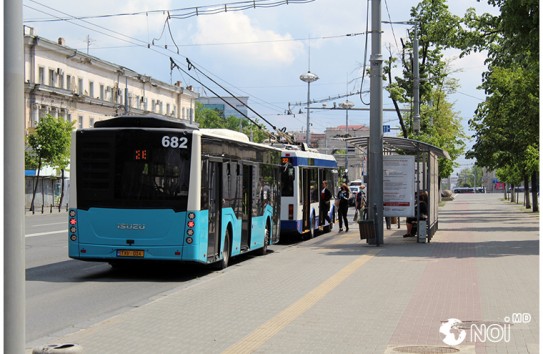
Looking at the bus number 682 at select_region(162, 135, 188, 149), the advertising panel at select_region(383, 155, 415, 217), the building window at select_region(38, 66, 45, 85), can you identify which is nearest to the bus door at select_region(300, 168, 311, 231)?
the advertising panel at select_region(383, 155, 415, 217)

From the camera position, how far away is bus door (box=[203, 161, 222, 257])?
16203mm

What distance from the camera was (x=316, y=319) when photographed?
1050cm

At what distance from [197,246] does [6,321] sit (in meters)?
10.1

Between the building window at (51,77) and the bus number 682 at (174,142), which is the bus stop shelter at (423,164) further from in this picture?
the building window at (51,77)

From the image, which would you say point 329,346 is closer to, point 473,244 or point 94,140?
point 94,140

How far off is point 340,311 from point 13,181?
21.4ft

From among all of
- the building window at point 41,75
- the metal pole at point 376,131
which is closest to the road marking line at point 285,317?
the metal pole at point 376,131

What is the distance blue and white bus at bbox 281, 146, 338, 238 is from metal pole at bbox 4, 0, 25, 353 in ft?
64.1

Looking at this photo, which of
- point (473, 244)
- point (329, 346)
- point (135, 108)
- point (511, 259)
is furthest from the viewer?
point (135, 108)

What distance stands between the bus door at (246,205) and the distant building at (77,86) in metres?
38.6

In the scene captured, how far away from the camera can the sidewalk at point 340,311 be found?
29.2 feet

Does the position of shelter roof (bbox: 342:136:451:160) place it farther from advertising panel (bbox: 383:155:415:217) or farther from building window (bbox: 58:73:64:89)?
building window (bbox: 58:73:64:89)

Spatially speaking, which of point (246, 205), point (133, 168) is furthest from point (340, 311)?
point (246, 205)

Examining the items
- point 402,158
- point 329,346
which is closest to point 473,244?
point 402,158
